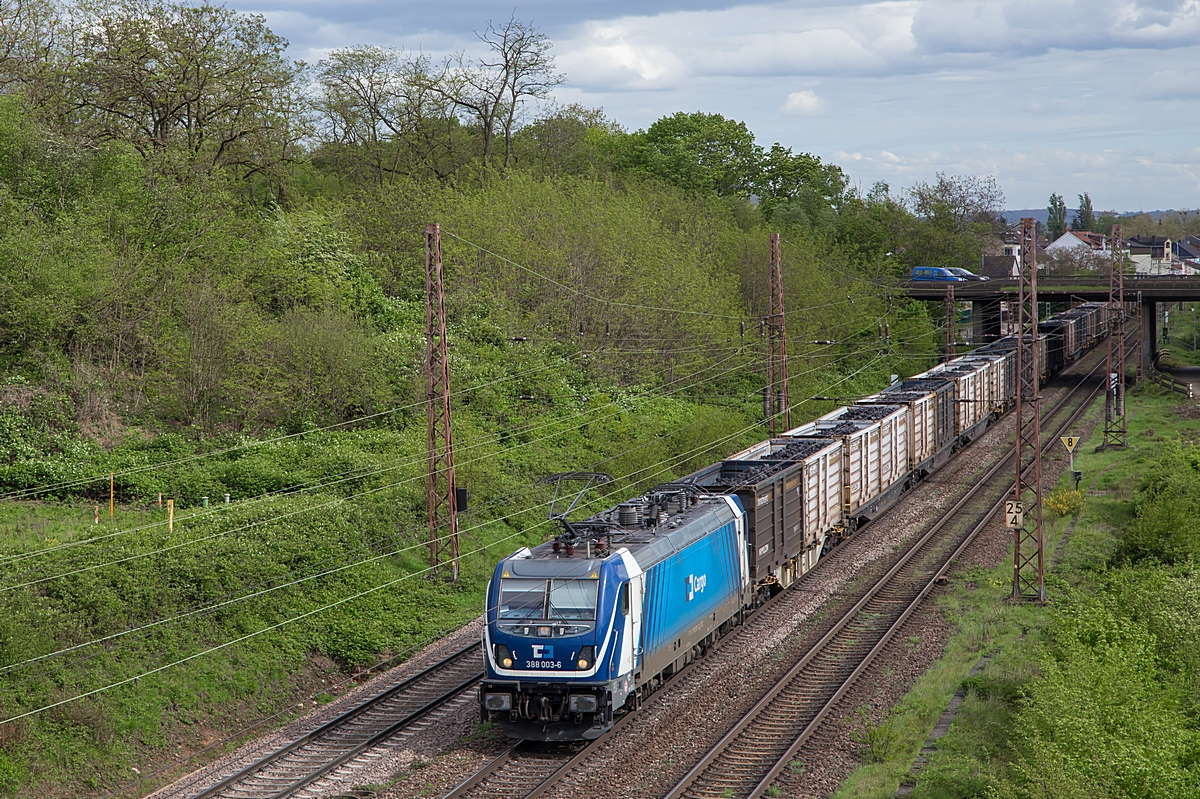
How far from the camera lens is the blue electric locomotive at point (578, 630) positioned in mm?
16797

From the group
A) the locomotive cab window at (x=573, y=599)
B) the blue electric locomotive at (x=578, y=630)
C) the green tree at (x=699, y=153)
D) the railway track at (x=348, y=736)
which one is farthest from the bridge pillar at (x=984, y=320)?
the locomotive cab window at (x=573, y=599)

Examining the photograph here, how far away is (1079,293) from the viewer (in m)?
65.0

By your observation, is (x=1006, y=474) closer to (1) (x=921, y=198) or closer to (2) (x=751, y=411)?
(2) (x=751, y=411)

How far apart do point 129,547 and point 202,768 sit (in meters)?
5.66

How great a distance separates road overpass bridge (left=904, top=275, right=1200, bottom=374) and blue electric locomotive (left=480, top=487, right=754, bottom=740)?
49.7 meters

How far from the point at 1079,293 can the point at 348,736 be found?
5893 cm

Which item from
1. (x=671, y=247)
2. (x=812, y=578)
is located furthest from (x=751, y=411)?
(x=812, y=578)

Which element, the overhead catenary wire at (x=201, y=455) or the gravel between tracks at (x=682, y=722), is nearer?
the gravel between tracks at (x=682, y=722)

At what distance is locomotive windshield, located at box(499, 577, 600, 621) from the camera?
55.4 ft

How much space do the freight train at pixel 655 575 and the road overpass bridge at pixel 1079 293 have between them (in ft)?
125

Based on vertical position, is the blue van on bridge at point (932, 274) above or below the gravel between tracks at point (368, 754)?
above

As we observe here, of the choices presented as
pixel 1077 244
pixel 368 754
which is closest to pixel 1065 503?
pixel 368 754

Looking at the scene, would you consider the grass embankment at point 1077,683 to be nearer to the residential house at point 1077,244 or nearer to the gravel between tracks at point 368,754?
the gravel between tracks at point 368,754

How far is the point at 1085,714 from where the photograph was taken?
45.7 ft
